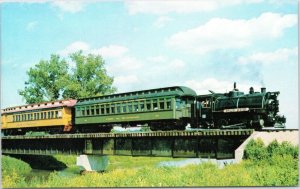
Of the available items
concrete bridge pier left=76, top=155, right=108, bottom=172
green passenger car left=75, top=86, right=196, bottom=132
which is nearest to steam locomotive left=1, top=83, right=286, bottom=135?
green passenger car left=75, top=86, right=196, bottom=132

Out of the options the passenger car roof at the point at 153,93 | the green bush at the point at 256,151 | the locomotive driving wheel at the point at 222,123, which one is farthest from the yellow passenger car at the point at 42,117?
the green bush at the point at 256,151

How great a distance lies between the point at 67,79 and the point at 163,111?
946 inches

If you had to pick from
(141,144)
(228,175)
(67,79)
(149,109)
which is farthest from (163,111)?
(67,79)

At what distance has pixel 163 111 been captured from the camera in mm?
23531

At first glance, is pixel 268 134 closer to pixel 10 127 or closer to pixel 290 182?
pixel 290 182

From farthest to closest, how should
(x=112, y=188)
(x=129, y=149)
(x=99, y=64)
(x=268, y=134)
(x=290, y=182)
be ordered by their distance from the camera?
(x=99, y=64) → (x=129, y=149) → (x=268, y=134) → (x=112, y=188) → (x=290, y=182)

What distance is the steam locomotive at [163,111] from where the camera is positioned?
2055 centimetres

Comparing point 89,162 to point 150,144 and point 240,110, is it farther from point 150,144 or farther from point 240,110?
point 240,110

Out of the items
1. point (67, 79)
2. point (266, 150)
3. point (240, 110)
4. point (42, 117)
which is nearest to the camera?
point (266, 150)

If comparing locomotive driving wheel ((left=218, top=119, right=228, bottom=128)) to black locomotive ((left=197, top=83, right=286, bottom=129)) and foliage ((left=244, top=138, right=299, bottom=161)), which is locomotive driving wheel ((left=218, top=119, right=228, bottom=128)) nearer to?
black locomotive ((left=197, top=83, right=286, bottom=129))

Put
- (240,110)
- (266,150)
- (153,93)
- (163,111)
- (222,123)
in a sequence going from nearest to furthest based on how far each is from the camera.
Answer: (266,150) → (240,110) → (222,123) → (163,111) → (153,93)

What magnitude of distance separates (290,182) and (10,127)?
27.9 meters

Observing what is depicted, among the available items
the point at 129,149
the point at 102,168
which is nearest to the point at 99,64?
the point at 102,168

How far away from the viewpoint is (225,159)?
19953 mm
